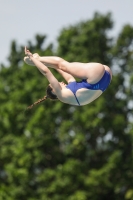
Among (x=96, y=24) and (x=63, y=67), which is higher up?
(x=63, y=67)

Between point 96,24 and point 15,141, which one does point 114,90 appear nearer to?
point 96,24

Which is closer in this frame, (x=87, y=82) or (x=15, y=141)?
(x=87, y=82)

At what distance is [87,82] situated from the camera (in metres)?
8.23

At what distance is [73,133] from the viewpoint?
30.3m

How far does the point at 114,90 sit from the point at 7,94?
6402 mm

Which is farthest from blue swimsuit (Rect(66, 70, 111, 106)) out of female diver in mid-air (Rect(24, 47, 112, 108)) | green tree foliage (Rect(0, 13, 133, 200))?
green tree foliage (Rect(0, 13, 133, 200))

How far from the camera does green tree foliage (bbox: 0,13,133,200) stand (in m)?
29.5

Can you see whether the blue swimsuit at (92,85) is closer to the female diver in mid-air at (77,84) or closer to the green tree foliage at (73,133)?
the female diver in mid-air at (77,84)

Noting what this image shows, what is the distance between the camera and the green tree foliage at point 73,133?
96.7 feet

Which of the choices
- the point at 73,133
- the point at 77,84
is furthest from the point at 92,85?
the point at 73,133

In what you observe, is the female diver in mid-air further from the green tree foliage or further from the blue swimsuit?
the green tree foliage

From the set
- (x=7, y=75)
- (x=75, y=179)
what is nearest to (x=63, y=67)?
(x=75, y=179)

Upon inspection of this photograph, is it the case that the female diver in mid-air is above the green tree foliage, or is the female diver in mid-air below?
above

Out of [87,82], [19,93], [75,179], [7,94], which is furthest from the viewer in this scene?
[7,94]
